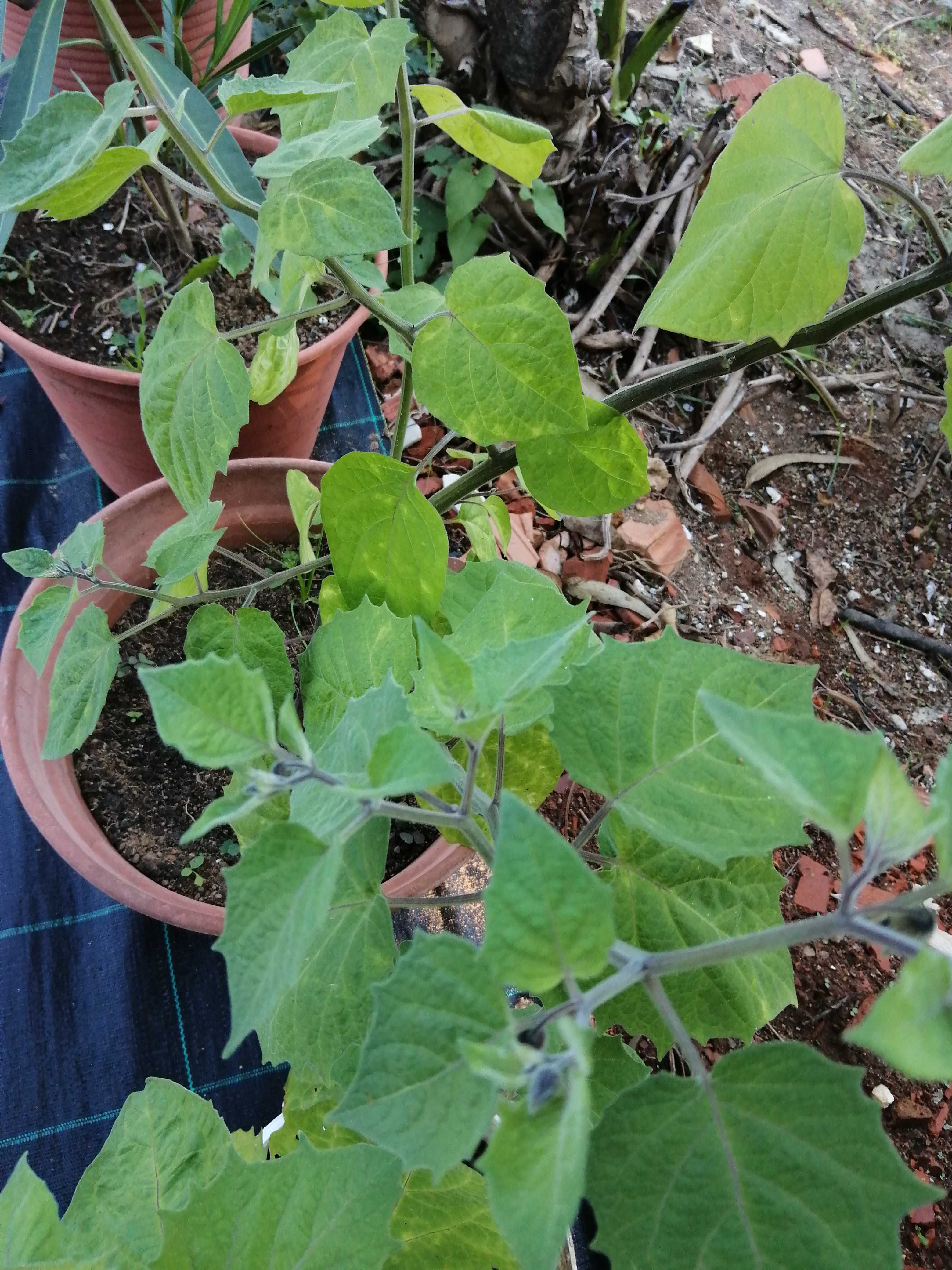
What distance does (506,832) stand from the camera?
33cm

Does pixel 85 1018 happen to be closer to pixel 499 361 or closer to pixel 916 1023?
pixel 499 361

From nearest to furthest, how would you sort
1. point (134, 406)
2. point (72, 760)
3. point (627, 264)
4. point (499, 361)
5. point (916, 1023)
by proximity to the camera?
1. point (916, 1023)
2. point (499, 361)
3. point (72, 760)
4. point (134, 406)
5. point (627, 264)

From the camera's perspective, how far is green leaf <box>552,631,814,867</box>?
50 centimetres

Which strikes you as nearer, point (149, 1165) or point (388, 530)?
point (149, 1165)

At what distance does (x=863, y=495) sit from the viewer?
5.21 ft

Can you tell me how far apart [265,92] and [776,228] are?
35 centimetres

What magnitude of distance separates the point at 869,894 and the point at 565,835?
1.52 feet

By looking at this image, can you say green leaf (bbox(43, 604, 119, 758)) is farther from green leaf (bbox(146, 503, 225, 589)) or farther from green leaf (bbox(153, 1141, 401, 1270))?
green leaf (bbox(153, 1141, 401, 1270))

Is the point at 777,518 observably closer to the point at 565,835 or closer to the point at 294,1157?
the point at 565,835

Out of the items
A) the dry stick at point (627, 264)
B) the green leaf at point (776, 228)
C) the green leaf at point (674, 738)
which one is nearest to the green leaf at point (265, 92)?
the green leaf at point (776, 228)

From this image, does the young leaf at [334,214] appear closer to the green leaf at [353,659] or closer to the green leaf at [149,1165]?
the green leaf at [353,659]

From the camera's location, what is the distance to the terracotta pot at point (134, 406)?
1.09m

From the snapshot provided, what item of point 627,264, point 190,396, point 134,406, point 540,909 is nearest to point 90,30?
point 134,406

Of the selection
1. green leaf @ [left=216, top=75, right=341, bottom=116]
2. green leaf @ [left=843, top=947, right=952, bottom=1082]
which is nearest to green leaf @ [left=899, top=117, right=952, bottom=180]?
green leaf @ [left=216, top=75, right=341, bottom=116]
